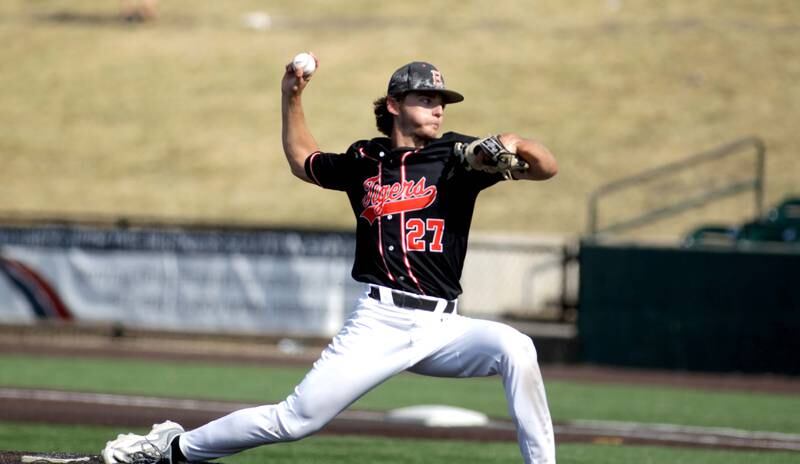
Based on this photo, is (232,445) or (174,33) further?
(174,33)

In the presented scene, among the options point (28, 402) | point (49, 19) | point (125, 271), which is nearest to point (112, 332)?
point (125, 271)

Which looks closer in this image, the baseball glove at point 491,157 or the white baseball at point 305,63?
the baseball glove at point 491,157

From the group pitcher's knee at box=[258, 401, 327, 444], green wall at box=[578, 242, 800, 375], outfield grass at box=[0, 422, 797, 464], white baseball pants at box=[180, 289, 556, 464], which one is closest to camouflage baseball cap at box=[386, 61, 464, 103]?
white baseball pants at box=[180, 289, 556, 464]

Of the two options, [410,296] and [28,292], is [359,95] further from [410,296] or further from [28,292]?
[410,296]

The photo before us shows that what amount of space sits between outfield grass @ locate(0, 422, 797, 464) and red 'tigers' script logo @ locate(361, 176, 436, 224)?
2.73 metres

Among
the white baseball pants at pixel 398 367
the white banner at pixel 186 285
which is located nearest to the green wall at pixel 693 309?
the white banner at pixel 186 285

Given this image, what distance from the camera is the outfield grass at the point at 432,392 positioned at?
1331cm

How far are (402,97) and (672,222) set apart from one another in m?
23.7

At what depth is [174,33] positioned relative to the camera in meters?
45.4

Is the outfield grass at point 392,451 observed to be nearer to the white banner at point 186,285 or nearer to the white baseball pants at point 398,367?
the white baseball pants at point 398,367

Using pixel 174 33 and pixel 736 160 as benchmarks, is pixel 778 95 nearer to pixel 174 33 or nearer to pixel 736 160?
pixel 736 160

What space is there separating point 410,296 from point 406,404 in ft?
24.8

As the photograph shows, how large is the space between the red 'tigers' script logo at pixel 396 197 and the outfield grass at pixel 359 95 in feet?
75.5

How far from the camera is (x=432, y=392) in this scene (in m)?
15.2
